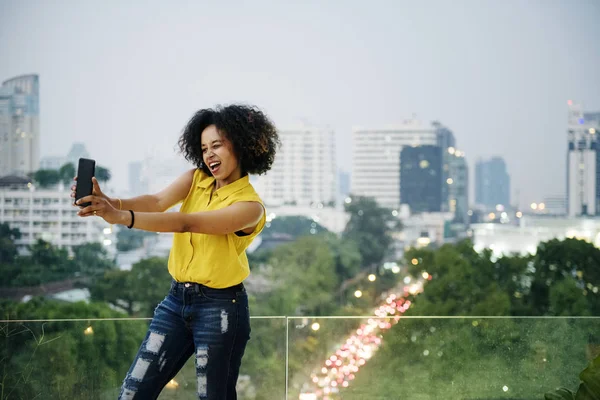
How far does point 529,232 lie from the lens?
76.8 feet

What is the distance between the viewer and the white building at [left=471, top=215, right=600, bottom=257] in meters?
22.2

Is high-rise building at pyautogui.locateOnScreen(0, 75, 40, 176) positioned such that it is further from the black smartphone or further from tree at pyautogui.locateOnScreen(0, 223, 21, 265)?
the black smartphone

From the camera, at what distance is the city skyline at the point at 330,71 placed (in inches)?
950

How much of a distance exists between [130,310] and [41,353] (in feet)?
57.9

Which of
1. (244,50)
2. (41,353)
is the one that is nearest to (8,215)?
(244,50)

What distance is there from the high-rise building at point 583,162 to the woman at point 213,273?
22.4 metres

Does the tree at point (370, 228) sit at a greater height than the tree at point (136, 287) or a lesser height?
greater

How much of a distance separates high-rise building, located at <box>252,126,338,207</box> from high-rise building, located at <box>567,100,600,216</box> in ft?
23.5

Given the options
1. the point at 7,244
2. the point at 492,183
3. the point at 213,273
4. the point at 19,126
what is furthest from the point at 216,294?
the point at 492,183

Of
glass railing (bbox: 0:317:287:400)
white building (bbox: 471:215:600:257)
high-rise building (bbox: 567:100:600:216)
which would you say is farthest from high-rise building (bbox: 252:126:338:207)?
glass railing (bbox: 0:317:287:400)

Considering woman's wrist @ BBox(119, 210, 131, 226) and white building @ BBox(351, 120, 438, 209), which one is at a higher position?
white building @ BBox(351, 120, 438, 209)

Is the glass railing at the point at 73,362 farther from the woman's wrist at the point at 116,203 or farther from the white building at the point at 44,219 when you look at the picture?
the white building at the point at 44,219

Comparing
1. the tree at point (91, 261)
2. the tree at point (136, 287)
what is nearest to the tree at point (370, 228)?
the tree at point (136, 287)

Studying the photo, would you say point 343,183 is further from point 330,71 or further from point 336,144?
point 330,71
